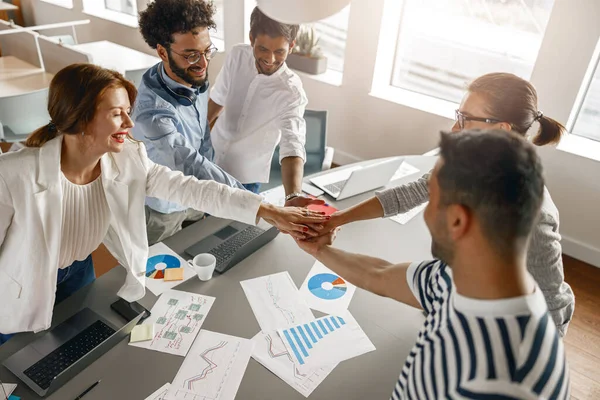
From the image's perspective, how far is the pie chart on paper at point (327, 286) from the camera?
5.56 feet

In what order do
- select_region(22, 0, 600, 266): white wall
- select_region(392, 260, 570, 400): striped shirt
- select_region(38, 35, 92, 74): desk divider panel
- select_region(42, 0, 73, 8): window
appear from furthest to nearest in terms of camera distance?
select_region(42, 0, 73, 8): window < select_region(38, 35, 92, 74): desk divider panel < select_region(22, 0, 600, 266): white wall < select_region(392, 260, 570, 400): striped shirt

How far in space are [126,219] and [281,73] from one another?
1078 millimetres

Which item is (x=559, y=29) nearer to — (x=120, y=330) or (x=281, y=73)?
(x=281, y=73)

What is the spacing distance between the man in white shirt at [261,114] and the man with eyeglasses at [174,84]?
0.32 metres

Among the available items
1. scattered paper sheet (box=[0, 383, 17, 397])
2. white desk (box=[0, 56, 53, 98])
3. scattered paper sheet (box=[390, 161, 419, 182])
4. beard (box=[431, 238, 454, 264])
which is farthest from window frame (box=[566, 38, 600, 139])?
white desk (box=[0, 56, 53, 98])

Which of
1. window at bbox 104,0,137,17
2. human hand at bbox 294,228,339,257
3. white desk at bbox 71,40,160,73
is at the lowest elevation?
human hand at bbox 294,228,339,257

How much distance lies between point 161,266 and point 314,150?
1.63m

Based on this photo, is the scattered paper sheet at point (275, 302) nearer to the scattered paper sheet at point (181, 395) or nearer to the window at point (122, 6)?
the scattered paper sheet at point (181, 395)

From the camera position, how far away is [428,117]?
3.75 m

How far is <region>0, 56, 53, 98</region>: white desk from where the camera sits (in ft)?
13.0

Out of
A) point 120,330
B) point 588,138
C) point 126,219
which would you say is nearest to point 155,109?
point 126,219

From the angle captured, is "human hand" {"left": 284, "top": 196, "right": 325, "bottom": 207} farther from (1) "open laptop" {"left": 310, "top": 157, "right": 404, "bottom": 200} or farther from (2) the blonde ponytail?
(2) the blonde ponytail

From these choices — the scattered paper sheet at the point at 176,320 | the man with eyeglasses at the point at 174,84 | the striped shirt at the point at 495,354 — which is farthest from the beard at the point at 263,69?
the striped shirt at the point at 495,354

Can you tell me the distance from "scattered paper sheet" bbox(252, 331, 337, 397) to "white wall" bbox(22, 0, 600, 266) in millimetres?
2676
